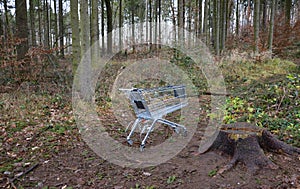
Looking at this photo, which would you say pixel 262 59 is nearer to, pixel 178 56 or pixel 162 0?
pixel 178 56

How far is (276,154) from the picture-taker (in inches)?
127

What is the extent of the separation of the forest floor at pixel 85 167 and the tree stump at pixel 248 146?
87mm

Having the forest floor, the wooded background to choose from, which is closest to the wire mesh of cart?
the forest floor

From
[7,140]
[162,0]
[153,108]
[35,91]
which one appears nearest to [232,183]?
[153,108]

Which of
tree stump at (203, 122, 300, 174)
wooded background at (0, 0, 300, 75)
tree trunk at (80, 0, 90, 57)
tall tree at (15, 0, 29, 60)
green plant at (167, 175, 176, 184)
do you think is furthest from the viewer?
tall tree at (15, 0, 29, 60)

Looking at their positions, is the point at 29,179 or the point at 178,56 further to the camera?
the point at 178,56

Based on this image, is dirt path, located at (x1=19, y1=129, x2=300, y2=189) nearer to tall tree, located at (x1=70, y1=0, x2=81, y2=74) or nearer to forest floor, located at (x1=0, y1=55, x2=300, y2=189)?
forest floor, located at (x1=0, y1=55, x2=300, y2=189)

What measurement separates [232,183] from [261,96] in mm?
3916

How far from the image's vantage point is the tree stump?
2988 mm

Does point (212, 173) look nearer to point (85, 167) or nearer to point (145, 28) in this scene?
point (85, 167)

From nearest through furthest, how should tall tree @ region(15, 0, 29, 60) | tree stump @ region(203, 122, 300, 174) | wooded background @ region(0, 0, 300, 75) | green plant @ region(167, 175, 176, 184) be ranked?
green plant @ region(167, 175, 176, 184), tree stump @ region(203, 122, 300, 174), wooded background @ region(0, 0, 300, 75), tall tree @ region(15, 0, 29, 60)

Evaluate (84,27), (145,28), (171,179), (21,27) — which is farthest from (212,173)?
(145,28)

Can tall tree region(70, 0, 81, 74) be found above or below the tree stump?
above

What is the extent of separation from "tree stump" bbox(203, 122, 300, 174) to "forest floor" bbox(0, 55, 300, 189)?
3.4 inches
